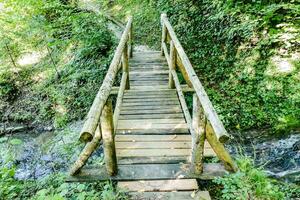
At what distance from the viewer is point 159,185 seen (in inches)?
140

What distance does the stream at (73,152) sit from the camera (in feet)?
17.8

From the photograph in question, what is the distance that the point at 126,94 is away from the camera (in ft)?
21.8

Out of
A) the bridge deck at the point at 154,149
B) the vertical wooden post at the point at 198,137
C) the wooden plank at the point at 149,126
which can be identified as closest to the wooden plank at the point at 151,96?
the bridge deck at the point at 154,149

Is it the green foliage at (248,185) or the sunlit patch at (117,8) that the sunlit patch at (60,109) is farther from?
the green foliage at (248,185)

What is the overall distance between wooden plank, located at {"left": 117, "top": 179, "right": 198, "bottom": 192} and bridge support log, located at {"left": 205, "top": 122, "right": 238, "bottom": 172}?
46 centimetres

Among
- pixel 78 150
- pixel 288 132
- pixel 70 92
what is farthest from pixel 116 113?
pixel 70 92

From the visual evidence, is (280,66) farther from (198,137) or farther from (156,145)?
(198,137)

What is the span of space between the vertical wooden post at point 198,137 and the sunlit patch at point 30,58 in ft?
35.1

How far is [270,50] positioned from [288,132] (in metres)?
2.21

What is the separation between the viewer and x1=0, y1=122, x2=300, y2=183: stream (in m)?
5.43

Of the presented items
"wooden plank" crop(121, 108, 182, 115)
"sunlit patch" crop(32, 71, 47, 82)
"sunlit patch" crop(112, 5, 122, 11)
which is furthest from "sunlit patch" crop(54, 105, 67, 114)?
"sunlit patch" crop(112, 5, 122, 11)

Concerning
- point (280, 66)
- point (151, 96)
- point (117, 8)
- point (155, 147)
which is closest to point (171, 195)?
point (155, 147)

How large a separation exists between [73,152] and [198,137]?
177 inches

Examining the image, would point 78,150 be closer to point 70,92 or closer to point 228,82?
point 70,92
